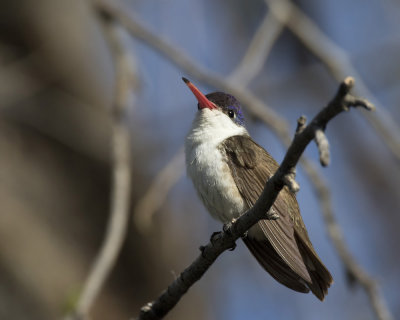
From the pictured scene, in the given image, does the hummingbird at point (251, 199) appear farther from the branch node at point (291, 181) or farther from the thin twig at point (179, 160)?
the branch node at point (291, 181)

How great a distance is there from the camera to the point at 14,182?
676 centimetres

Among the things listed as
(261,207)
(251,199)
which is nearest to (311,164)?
(251,199)

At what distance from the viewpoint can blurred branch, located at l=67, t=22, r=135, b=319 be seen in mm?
4141

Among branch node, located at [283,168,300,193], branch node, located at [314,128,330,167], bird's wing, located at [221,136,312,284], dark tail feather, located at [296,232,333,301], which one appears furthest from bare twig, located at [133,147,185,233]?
branch node, located at [314,128,330,167]

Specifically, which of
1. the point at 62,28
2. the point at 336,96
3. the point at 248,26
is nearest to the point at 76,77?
the point at 62,28

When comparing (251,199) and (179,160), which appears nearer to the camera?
(251,199)

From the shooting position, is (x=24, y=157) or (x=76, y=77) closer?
(x=24, y=157)

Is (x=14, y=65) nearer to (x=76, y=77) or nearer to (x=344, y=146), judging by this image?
(x=76, y=77)

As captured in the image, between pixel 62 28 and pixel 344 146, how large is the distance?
446 centimetres

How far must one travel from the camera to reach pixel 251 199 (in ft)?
13.8

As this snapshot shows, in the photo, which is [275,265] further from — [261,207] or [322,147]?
[322,147]

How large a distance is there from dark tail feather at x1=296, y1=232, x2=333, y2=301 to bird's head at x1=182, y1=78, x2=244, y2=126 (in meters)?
1.32

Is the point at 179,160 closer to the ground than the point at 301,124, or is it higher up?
higher up

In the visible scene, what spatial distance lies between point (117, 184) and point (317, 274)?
4.94 feet
